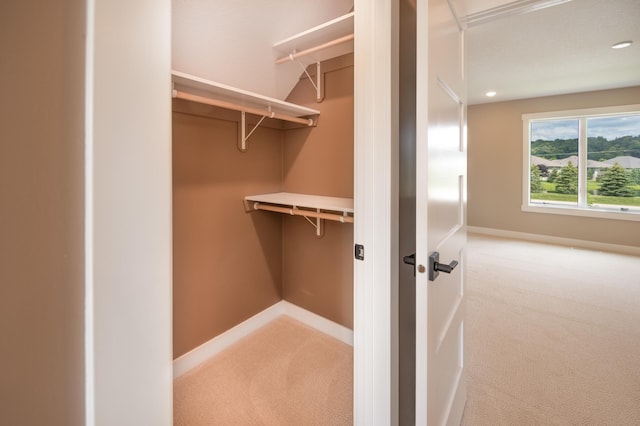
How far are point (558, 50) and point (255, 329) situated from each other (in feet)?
12.7

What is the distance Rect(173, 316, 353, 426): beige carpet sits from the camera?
1.54 m

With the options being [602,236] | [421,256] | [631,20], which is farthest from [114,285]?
[602,236]

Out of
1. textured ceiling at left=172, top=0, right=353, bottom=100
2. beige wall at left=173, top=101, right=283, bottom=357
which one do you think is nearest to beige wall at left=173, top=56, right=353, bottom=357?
beige wall at left=173, top=101, right=283, bottom=357

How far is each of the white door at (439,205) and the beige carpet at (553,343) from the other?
526mm

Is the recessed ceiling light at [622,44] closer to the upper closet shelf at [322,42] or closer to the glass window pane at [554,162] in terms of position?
the glass window pane at [554,162]

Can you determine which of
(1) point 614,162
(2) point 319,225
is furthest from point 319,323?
(1) point 614,162

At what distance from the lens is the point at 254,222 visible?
2.29 m

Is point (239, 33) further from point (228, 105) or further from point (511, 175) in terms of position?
point (511, 175)

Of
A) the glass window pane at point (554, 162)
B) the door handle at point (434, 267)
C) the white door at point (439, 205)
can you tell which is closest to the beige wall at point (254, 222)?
the white door at point (439, 205)

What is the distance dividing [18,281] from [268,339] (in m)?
2.02

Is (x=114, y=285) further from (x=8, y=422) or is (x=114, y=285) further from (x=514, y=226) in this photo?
(x=514, y=226)

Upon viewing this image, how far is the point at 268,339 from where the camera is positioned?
223 centimetres

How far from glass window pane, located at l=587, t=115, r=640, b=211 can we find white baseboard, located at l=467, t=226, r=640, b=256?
59 cm

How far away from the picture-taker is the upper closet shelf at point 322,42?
165 centimetres
